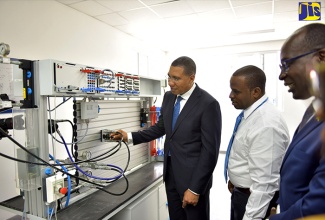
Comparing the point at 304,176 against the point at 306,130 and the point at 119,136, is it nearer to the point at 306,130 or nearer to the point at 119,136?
the point at 306,130

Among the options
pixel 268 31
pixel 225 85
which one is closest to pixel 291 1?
pixel 268 31

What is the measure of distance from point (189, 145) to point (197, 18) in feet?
9.80

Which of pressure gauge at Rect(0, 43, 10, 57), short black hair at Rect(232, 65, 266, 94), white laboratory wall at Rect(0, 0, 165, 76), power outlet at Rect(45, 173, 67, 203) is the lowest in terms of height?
power outlet at Rect(45, 173, 67, 203)

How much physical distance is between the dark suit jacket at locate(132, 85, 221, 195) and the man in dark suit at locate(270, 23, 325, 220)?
2.18 ft

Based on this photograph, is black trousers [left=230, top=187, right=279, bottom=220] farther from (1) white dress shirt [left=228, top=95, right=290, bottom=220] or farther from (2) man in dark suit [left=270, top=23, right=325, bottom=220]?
(2) man in dark suit [left=270, top=23, right=325, bottom=220]

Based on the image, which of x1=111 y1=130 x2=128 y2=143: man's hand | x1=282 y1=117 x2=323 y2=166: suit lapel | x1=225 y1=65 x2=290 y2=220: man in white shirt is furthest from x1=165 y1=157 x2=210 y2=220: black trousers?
x1=282 y1=117 x2=323 y2=166: suit lapel

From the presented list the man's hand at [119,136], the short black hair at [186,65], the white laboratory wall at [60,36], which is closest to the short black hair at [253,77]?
the short black hair at [186,65]

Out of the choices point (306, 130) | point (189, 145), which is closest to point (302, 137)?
point (306, 130)

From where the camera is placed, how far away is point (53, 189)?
134 centimetres

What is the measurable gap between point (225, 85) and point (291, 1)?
9.27 feet

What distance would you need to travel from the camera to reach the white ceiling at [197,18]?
3.33 meters

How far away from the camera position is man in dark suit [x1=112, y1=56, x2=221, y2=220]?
60.5 inches

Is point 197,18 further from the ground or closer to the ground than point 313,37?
further from the ground

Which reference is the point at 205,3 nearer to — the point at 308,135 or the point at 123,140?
the point at 123,140
